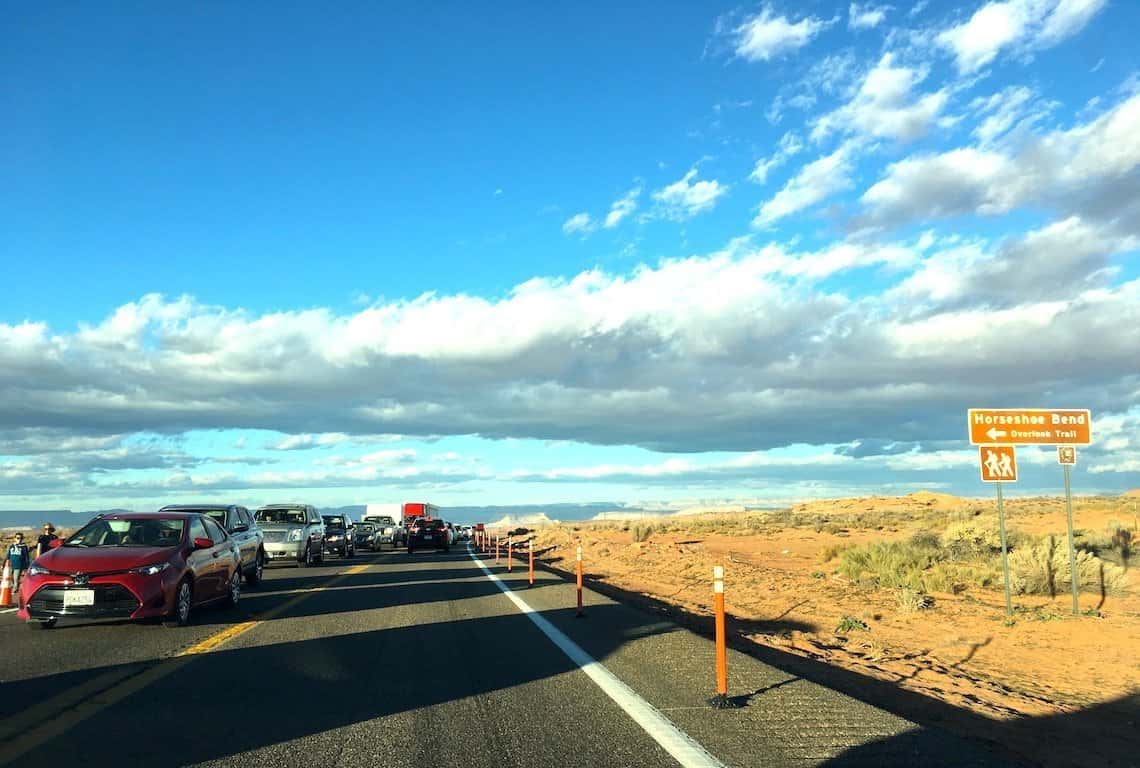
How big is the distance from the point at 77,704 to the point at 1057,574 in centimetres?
2040

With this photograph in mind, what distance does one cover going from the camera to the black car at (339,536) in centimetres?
3572

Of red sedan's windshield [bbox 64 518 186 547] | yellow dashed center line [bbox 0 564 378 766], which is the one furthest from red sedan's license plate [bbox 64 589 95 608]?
yellow dashed center line [bbox 0 564 378 766]

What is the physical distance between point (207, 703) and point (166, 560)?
213 inches

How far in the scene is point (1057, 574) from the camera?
2091 centimetres

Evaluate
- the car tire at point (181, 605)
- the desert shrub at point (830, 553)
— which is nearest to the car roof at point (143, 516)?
the car tire at point (181, 605)

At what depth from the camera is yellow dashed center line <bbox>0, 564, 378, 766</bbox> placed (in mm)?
6234

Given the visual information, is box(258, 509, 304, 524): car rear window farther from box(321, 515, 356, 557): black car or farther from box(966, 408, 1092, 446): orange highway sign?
box(966, 408, 1092, 446): orange highway sign

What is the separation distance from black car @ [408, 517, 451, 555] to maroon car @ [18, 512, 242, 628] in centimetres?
2846

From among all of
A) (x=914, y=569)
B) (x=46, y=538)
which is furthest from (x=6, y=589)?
(x=914, y=569)

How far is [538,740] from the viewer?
6320 mm

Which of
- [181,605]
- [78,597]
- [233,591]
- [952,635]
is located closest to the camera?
[78,597]

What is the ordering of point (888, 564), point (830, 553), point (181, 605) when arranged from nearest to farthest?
1. point (181, 605)
2. point (888, 564)
3. point (830, 553)

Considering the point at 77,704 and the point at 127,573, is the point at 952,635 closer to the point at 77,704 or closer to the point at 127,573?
the point at 127,573

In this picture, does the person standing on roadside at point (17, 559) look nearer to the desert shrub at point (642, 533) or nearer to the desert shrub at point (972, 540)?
the desert shrub at point (972, 540)
